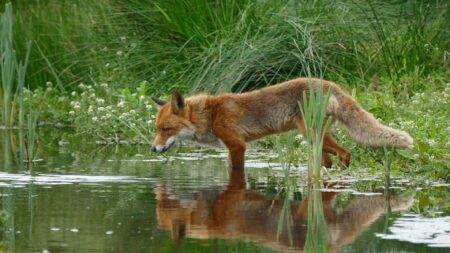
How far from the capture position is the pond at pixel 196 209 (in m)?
6.31

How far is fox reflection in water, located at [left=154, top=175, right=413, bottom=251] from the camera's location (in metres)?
6.61

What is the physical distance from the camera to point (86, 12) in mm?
17328

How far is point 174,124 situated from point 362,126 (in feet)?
6.61

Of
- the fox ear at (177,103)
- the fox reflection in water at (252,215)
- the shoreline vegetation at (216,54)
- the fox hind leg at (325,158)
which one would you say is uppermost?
the shoreline vegetation at (216,54)

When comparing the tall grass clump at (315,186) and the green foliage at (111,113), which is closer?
the tall grass clump at (315,186)

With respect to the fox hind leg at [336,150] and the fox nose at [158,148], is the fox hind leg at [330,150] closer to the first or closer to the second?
the fox hind leg at [336,150]

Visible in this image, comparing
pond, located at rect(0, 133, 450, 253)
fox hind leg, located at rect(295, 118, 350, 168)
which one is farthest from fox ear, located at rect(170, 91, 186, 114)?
fox hind leg, located at rect(295, 118, 350, 168)

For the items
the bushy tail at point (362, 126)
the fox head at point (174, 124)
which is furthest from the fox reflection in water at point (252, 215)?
the fox head at point (174, 124)

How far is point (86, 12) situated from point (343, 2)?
4.21 meters

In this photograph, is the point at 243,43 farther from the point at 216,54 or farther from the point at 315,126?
the point at 315,126

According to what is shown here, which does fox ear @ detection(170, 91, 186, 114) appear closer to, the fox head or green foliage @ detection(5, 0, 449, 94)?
the fox head

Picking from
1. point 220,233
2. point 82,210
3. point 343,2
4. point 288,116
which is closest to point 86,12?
point 343,2

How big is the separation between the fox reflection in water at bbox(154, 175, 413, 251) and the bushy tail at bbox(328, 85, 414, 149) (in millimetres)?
1622

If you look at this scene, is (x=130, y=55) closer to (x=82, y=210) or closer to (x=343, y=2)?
(x=343, y=2)
